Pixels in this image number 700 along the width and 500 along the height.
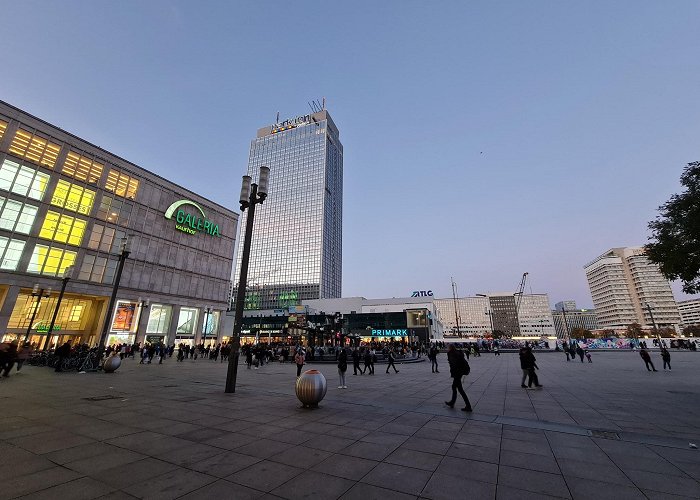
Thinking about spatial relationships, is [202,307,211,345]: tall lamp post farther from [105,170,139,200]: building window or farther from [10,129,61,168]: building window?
[10,129,61,168]: building window

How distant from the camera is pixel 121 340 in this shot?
140ft

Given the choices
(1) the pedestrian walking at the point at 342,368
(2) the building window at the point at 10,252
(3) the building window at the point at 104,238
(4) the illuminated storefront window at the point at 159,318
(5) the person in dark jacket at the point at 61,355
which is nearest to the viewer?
(1) the pedestrian walking at the point at 342,368

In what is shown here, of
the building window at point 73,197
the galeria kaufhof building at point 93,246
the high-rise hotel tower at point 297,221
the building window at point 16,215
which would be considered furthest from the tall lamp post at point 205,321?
the high-rise hotel tower at point 297,221

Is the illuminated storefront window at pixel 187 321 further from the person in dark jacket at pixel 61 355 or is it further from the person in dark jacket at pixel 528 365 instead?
the person in dark jacket at pixel 528 365

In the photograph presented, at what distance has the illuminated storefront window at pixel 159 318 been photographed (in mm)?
46812

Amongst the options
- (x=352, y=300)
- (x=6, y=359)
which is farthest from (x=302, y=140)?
(x=6, y=359)

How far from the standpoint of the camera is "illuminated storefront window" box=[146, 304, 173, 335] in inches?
1843

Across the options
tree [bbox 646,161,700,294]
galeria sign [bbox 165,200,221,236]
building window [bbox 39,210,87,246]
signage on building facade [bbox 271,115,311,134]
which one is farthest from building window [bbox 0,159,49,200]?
signage on building facade [bbox 271,115,311,134]

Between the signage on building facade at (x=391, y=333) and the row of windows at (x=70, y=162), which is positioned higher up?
the row of windows at (x=70, y=162)

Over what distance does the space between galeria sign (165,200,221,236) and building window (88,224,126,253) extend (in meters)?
8.55

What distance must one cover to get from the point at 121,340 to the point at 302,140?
14110 centimetres

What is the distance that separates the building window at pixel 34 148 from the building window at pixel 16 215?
5.96 meters

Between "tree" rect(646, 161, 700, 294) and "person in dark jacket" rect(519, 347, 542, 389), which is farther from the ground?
"tree" rect(646, 161, 700, 294)

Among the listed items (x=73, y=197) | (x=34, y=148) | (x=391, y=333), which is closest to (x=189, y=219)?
(x=73, y=197)
